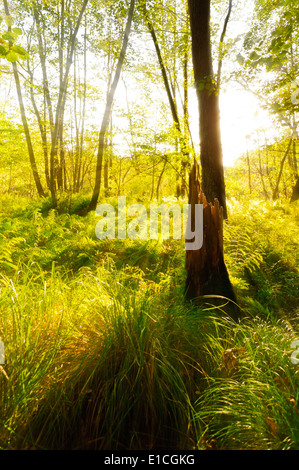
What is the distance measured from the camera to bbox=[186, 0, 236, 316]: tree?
308 centimetres

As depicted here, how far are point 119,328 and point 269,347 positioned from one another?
120 cm

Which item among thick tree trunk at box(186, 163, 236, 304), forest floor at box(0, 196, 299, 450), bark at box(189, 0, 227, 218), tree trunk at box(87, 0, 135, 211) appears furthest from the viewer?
tree trunk at box(87, 0, 135, 211)

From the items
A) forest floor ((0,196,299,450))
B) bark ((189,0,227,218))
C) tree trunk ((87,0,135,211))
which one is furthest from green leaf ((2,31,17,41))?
tree trunk ((87,0,135,211))

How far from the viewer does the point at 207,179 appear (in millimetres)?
4980

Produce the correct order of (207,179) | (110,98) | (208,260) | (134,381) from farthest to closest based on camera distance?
(110,98) → (207,179) → (208,260) → (134,381)

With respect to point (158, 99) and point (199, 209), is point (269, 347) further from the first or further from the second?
point (158, 99)

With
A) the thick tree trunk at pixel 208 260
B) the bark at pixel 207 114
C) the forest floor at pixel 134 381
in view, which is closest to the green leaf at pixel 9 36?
the forest floor at pixel 134 381

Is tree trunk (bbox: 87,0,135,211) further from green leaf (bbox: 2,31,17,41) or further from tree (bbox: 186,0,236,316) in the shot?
green leaf (bbox: 2,31,17,41)

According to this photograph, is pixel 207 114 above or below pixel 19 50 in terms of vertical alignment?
above

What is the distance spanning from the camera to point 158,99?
559 inches

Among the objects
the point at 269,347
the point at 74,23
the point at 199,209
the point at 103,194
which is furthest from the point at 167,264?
the point at 74,23

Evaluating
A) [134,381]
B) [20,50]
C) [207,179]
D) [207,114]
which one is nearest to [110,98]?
[207,114]

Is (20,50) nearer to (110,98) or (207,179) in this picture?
(207,179)
